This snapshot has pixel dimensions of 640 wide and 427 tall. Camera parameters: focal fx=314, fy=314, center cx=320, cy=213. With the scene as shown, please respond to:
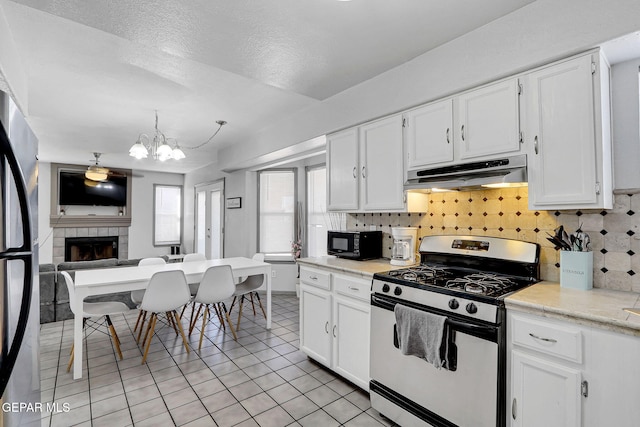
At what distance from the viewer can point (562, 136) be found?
1.69 m

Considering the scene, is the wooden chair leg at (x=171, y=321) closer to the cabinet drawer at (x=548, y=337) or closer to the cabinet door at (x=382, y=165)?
the cabinet door at (x=382, y=165)

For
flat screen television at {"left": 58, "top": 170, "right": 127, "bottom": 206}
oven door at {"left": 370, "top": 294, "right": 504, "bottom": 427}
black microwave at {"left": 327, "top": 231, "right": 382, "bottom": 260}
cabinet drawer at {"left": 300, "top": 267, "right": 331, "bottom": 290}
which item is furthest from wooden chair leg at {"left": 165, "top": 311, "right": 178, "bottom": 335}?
flat screen television at {"left": 58, "top": 170, "right": 127, "bottom": 206}

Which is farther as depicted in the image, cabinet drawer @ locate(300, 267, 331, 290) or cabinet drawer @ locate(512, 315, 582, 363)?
cabinet drawer @ locate(300, 267, 331, 290)

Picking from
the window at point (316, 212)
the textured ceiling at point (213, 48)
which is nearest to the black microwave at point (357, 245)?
the textured ceiling at point (213, 48)

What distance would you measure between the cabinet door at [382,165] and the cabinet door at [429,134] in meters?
0.10

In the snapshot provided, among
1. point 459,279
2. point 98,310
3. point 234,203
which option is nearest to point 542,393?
point 459,279

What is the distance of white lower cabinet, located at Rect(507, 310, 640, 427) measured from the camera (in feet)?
4.16

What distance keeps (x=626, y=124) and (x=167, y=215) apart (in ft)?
27.7

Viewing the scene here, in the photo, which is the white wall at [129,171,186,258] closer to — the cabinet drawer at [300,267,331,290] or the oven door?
the cabinet drawer at [300,267,331,290]

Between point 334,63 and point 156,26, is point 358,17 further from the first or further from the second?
point 156,26

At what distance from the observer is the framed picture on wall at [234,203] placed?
18.4ft

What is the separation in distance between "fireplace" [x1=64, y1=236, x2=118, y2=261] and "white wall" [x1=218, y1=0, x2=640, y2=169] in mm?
6523

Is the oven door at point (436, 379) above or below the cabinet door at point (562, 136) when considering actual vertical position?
below

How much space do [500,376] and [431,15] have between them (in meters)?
2.03
